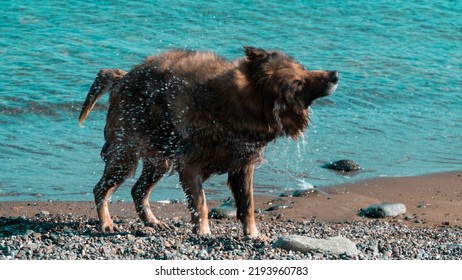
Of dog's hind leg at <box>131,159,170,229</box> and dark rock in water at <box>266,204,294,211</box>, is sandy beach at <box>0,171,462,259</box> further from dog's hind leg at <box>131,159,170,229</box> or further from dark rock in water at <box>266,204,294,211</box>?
dog's hind leg at <box>131,159,170,229</box>

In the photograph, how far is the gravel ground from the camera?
6.94 meters

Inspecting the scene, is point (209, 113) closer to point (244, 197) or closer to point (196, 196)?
point (196, 196)

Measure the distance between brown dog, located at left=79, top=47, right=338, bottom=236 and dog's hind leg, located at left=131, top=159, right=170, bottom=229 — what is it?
24 centimetres

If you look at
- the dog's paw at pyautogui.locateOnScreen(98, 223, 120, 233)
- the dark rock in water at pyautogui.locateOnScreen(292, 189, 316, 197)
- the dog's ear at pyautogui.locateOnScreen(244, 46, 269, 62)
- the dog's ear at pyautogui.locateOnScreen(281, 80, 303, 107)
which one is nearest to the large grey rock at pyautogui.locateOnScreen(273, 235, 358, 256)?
the dog's ear at pyautogui.locateOnScreen(281, 80, 303, 107)

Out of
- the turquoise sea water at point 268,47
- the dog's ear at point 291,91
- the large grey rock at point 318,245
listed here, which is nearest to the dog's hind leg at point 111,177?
the turquoise sea water at point 268,47

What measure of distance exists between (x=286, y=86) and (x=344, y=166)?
4.08 m

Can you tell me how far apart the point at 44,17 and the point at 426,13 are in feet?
30.5

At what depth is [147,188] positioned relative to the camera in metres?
8.59

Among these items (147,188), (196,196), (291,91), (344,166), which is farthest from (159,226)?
(344,166)

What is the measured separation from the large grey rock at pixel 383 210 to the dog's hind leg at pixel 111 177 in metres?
2.71

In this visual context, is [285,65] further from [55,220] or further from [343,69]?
[343,69]

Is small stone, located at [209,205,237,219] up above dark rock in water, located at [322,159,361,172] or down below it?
above

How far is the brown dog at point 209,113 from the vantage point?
751 cm

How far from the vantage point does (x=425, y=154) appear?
12.3 m
